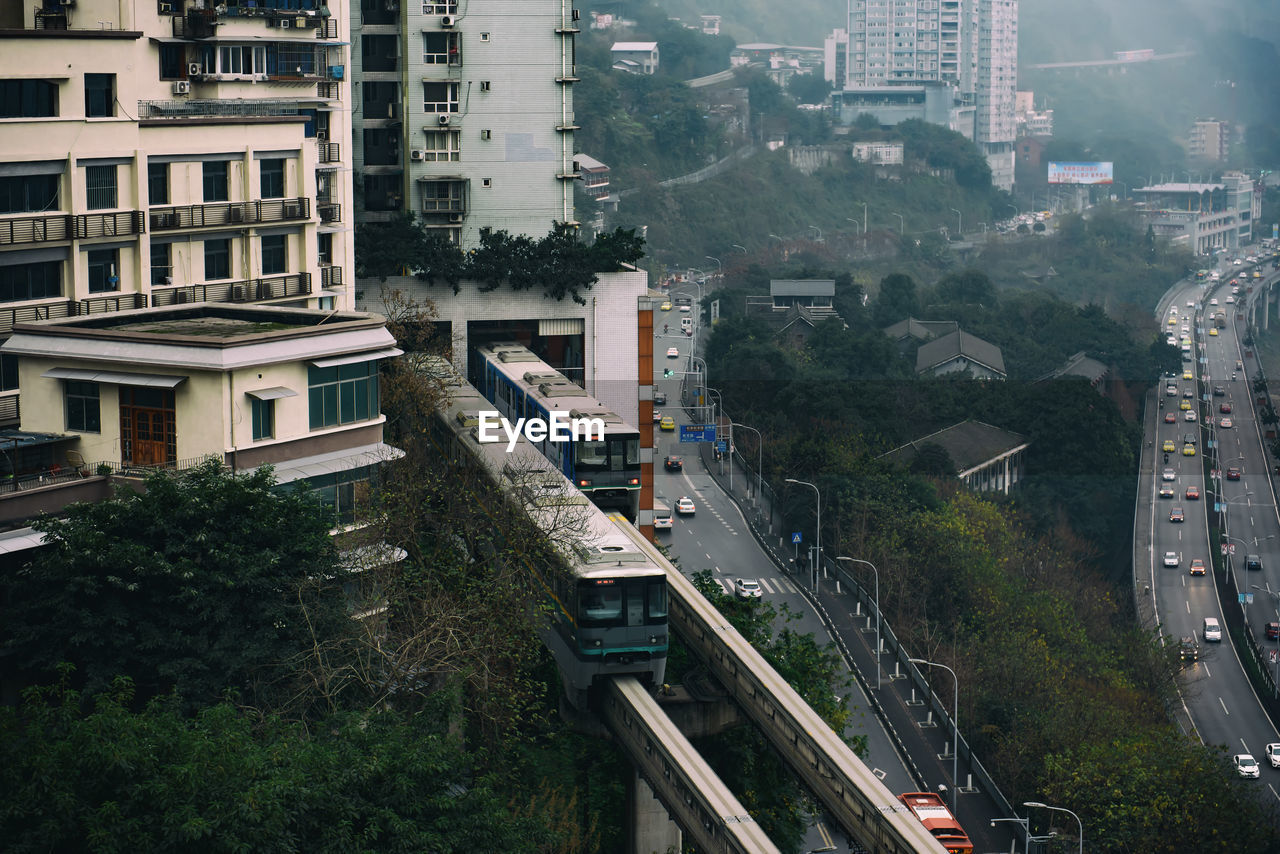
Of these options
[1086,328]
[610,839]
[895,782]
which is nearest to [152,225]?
[610,839]

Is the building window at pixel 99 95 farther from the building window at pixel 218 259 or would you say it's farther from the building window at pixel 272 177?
the building window at pixel 272 177

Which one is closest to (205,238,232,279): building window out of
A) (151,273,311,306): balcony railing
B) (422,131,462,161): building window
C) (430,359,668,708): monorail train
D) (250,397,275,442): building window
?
(151,273,311,306): balcony railing

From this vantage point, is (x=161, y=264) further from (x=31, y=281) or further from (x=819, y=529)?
(x=819, y=529)

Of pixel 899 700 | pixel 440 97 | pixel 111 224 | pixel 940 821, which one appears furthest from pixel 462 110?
pixel 940 821

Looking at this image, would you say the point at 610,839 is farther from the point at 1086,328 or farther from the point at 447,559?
the point at 1086,328

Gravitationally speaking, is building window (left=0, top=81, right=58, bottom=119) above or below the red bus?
above

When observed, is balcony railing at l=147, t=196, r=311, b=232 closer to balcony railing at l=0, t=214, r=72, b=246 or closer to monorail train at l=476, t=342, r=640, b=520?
balcony railing at l=0, t=214, r=72, b=246
